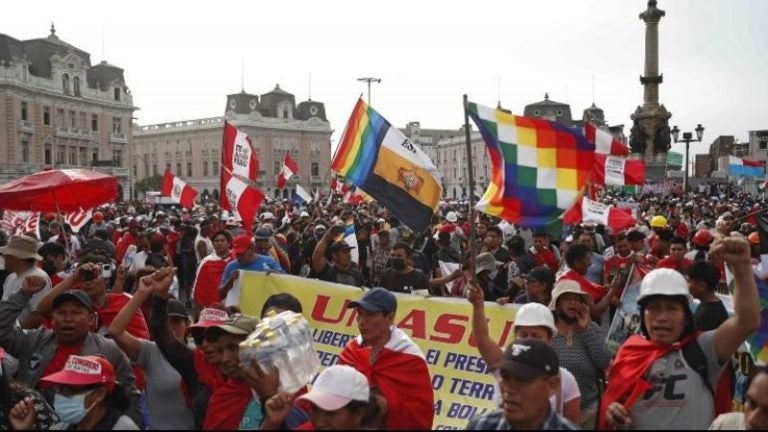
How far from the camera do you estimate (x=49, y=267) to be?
23.3 ft

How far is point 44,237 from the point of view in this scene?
1331 centimetres

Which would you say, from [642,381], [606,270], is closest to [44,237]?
[606,270]

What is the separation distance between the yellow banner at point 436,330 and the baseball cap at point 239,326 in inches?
82.1

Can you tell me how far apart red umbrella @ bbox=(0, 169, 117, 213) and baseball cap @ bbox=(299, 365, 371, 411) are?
7.24 m

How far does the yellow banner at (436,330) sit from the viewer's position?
18.3 ft

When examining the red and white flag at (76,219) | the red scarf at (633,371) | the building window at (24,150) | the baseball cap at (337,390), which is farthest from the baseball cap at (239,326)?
the building window at (24,150)

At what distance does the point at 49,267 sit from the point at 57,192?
295 centimetres

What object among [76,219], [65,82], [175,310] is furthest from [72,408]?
[65,82]

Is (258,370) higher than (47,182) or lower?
lower

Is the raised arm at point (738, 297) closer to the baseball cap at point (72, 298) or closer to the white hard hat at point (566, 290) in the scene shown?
the white hard hat at point (566, 290)

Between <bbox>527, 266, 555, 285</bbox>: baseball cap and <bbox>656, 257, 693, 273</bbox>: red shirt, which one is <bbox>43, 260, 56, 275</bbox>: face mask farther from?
<bbox>656, 257, 693, 273</bbox>: red shirt

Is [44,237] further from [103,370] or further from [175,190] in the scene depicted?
[103,370]

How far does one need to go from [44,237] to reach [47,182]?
13.7ft

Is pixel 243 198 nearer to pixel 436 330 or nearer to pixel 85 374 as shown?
pixel 436 330
